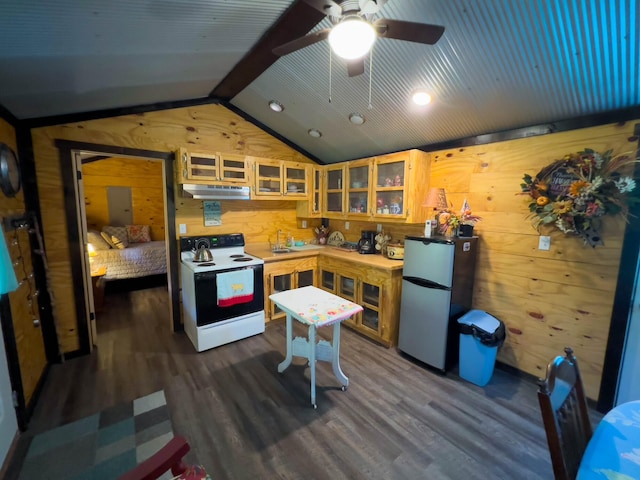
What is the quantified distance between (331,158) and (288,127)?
0.77m

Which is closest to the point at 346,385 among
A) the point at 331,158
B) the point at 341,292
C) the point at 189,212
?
the point at 341,292

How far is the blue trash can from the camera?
2193 mm

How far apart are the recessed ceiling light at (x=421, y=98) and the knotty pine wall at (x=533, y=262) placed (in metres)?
0.71

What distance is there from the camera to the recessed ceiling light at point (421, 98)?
215 cm

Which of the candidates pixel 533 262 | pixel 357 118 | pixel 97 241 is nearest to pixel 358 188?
pixel 357 118

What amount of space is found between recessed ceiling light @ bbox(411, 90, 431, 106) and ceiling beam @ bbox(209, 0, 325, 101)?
0.94m

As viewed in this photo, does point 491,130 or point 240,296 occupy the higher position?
point 491,130

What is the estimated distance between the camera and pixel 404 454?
5.33 ft

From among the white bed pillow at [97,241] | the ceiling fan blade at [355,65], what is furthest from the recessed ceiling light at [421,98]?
the white bed pillow at [97,241]

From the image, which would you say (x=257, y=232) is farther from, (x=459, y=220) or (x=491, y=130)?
(x=491, y=130)

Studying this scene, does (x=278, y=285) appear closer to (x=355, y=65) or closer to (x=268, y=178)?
(x=268, y=178)

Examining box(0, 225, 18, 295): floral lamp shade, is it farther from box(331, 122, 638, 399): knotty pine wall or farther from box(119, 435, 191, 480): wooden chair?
box(331, 122, 638, 399): knotty pine wall

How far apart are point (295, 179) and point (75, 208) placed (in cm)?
232

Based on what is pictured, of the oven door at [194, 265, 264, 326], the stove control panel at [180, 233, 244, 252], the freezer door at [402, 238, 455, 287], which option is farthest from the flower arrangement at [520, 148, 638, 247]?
the stove control panel at [180, 233, 244, 252]
